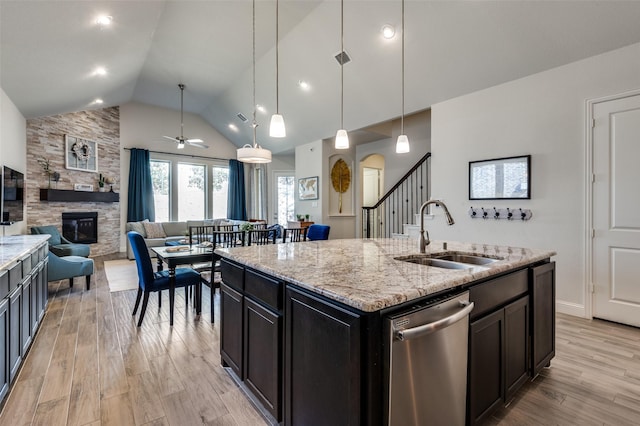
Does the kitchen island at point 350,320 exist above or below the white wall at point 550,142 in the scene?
below

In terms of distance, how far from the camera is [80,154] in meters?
6.74

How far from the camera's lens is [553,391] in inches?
79.6

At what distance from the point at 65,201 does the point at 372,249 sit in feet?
23.3

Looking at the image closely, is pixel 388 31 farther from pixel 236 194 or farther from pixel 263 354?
pixel 236 194

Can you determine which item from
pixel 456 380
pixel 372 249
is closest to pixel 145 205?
pixel 372 249

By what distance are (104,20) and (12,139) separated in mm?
2962

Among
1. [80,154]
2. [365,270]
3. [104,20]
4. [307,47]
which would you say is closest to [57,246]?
[80,154]

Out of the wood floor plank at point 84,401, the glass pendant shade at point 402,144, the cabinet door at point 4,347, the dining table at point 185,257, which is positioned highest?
the glass pendant shade at point 402,144

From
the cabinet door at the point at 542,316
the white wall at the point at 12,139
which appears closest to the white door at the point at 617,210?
the cabinet door at the point at 542,316

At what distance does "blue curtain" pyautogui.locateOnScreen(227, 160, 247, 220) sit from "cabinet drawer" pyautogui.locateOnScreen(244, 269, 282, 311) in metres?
7.67

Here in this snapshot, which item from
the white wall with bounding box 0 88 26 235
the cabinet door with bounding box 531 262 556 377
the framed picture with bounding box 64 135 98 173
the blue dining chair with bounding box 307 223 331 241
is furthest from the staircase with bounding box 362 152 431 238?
the framed picture with bounding box 64 135 98 173

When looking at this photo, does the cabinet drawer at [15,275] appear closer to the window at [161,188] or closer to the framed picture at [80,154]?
the framed picture at [80,154]

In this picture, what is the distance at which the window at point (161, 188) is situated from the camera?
819 cm

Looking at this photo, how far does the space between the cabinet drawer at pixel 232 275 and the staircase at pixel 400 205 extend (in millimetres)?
4419
